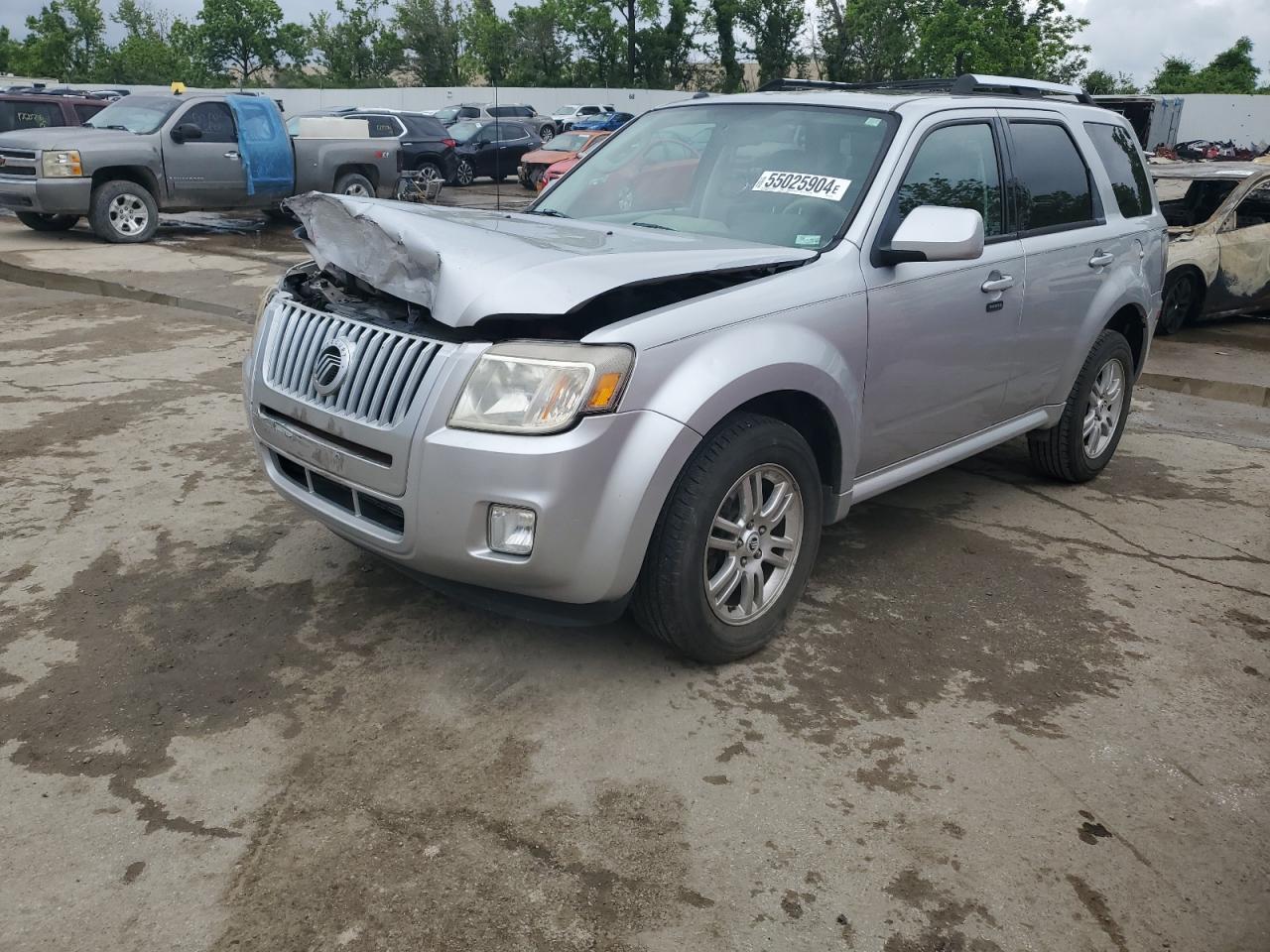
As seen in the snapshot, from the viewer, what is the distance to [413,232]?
334cm

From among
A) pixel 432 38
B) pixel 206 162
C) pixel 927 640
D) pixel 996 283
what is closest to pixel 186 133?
pixel 206 162

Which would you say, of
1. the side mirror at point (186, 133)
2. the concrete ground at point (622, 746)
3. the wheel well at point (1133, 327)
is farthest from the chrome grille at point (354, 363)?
the side mirror at point (186, 133)

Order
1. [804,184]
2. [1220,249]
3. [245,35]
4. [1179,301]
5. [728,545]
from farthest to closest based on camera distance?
[245,35] → [1179,301] → [1220,249] → [804,184] → [728,545]

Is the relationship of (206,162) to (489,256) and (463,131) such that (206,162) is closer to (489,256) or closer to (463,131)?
(463,131)

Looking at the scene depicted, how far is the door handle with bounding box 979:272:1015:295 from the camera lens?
4277mm

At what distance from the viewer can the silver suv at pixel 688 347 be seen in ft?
9.84

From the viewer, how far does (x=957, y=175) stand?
4.31 metres

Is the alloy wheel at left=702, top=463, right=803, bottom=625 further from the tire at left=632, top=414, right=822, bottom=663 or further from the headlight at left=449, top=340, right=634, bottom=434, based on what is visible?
the headlight at left=449, top=340, right=634, bottom=434

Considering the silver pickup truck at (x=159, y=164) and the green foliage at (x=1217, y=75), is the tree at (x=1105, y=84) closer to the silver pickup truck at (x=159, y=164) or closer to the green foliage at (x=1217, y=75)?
the green foliage at (x=1217, y=75)

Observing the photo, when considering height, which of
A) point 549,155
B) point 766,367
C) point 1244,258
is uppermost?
point 549,155

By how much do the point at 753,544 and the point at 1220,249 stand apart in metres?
8.75

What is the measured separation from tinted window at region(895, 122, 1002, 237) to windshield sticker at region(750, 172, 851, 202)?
0.22 meters

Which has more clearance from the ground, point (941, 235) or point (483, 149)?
point (483, 149)

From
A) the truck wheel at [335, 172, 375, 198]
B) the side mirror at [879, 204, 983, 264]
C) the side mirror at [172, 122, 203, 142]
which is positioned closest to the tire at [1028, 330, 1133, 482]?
the side mirror at [879, 204, 983, 264]
